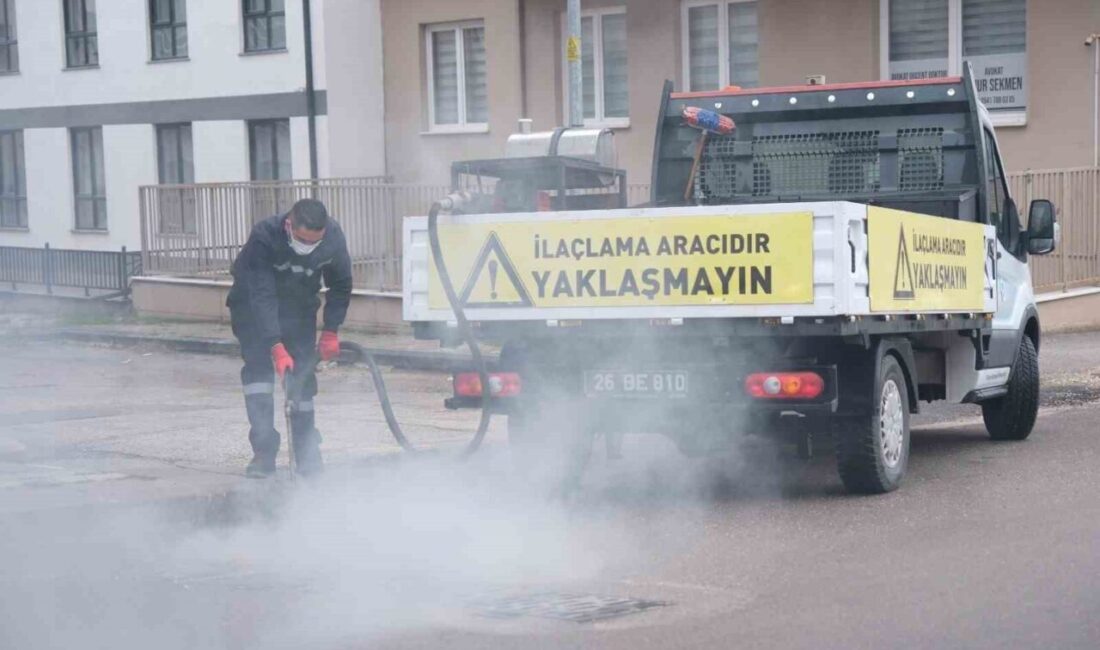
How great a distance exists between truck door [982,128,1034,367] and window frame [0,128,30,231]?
2510cm

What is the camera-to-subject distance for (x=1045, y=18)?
753 inches

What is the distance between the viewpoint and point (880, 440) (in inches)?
334

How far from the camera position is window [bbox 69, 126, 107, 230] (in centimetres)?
3067

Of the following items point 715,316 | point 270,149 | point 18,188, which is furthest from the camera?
point 18,188

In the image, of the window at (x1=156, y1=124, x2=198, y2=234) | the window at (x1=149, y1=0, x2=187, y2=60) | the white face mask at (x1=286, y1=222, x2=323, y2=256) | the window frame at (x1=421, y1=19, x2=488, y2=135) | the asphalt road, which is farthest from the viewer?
the window at (x1=156, y1=124, x2=198, y2=234)

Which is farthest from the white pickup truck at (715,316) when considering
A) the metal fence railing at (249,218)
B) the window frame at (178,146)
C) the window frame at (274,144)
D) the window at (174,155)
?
the window at (174,155)

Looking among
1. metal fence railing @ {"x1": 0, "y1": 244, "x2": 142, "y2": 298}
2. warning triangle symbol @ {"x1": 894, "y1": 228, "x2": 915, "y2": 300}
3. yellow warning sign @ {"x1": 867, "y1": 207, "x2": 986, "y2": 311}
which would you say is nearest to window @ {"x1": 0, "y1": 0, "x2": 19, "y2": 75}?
metal fence railing @ {"x1": 0, "y1": 244, "x2": 142, "y2": 298}

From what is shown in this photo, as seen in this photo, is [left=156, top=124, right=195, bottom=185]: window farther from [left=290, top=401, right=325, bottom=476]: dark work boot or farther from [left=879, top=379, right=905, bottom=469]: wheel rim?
[left=879, top=379, right=905, bottom=469]: wheel rim

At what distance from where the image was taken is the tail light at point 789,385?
8078mm

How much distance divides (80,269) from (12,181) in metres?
7.11

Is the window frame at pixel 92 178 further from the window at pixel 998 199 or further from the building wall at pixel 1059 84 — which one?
the window at pixel 998 199

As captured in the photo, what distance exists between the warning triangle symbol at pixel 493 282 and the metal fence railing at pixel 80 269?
1815 centimetres

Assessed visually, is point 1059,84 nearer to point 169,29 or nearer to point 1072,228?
point 1072,228

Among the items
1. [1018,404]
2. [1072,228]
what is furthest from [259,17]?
[1018,404]
